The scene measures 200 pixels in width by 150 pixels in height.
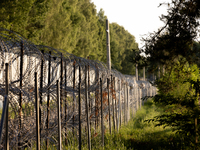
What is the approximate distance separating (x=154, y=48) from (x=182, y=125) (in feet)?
11.0

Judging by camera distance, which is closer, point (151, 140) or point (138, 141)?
point (138, 141)

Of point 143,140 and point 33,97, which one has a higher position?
point 33,97

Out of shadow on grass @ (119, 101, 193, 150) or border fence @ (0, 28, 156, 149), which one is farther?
shadow on grass @ (119, 101, 193, 150)

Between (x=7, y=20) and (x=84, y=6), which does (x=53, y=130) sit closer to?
(x=7, y=20)

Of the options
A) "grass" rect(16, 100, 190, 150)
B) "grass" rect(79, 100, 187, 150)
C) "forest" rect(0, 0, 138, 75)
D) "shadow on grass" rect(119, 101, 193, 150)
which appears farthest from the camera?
"forest" rect(0, 0, 138, 75)

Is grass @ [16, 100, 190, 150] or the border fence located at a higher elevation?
the border fence

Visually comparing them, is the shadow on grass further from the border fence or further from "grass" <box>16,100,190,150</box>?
the border fence

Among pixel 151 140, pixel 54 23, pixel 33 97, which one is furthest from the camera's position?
pixel 54 23

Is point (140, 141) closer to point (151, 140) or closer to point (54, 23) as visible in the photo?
point (151, 140)

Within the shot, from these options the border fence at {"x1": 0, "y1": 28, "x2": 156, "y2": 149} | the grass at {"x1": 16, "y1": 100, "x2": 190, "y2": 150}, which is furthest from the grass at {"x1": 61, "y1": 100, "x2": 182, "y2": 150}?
the border fence at {"x1": 0, "y1": 28, "x2": 156, "y2": 149}

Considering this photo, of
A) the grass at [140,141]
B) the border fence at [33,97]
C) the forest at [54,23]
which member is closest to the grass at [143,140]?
the grass at [140,141]

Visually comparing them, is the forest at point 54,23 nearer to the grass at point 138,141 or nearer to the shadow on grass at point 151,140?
the grass at point 138,141

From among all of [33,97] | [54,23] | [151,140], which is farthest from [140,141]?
[54,23]

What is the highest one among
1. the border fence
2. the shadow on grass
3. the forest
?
the forest
